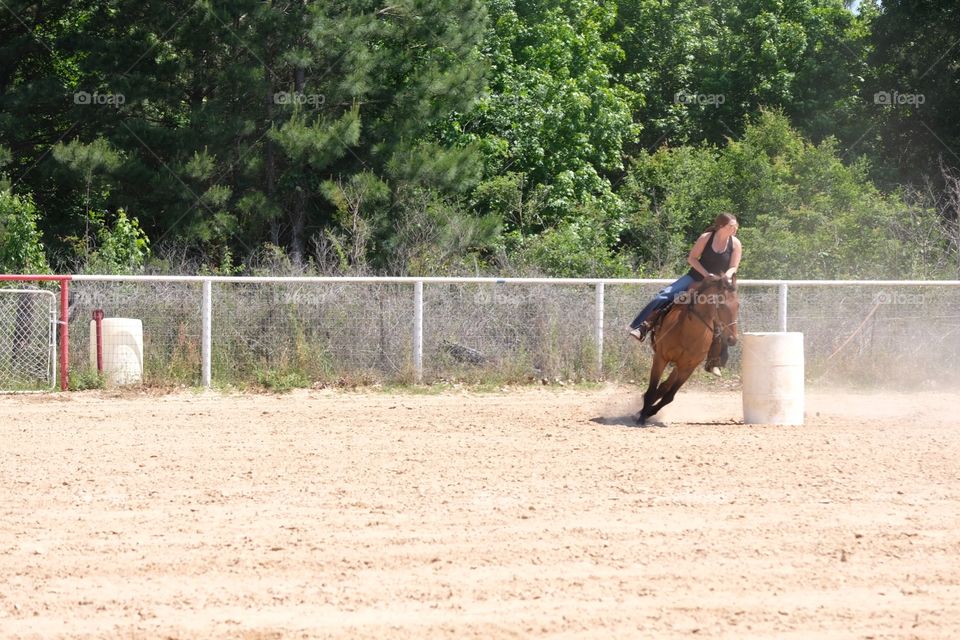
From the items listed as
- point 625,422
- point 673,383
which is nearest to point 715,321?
point 673,383

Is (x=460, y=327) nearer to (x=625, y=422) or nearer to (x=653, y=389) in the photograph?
(x=625, y=422)

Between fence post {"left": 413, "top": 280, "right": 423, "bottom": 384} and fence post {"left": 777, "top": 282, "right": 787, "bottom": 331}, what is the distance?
5911 mm

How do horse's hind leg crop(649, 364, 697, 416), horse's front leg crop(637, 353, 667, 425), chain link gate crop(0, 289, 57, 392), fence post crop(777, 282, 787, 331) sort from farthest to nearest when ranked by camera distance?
1. fence post crop(777, 282, 787, 331)
2. chain link gate crop(0, 289, 57, 392)
3. horse's front leg crop(637, 353, 667, 425)
4. horse's hind leg crop(649, 364, 697, 416)

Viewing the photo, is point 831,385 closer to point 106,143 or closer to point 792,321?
point 792,321

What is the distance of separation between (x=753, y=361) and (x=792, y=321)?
6.34 metres

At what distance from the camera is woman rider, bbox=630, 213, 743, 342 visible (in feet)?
43.5

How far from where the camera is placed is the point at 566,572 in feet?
23.2

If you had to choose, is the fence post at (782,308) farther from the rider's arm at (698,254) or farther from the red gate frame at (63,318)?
the red gate frame at (63,318)

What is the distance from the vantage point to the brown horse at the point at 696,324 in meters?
13.0

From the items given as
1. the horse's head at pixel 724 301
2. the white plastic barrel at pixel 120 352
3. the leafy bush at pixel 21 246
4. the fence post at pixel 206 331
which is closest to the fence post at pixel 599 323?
the fence post at pixel 206 331

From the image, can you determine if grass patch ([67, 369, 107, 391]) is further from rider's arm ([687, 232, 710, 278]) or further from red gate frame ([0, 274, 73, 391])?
rider's arm ([687, 232, 710, 278])

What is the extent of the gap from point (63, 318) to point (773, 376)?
10.3 meters

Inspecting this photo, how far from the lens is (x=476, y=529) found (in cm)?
817

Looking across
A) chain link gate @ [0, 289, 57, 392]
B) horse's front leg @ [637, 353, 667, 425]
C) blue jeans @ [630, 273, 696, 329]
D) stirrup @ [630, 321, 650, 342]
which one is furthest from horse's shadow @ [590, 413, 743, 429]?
chain link gate @ [0, 289, 57, 392]
